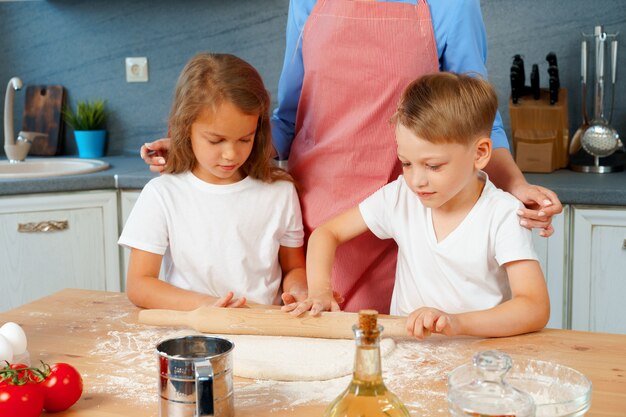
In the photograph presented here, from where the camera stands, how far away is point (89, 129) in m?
3.13

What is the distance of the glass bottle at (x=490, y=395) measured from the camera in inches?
29.7

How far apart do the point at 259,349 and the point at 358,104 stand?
23.3 inches

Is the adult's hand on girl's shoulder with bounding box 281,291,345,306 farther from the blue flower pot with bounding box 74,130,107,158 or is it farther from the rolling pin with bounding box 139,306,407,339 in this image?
the blue flower pot with bounding box 74,130,107,158

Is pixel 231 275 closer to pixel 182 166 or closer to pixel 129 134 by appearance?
pixel 182 166

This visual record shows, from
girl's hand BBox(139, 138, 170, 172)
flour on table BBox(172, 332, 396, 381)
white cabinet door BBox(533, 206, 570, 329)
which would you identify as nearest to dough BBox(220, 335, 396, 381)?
flour on table BBox(172, 332, 396, 381)

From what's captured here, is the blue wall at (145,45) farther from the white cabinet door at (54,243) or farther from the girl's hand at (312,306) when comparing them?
the girl's hand at (312,306)

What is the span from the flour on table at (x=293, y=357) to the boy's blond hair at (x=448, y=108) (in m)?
0.35

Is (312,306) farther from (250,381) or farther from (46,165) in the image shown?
(46,165)

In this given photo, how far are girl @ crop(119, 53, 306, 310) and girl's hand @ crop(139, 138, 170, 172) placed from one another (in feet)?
0.06

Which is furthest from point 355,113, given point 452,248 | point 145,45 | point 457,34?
point 145,45

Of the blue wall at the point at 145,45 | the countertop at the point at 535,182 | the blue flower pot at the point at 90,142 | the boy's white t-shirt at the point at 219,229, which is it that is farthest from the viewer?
the blue flower pot at the point at 90,142

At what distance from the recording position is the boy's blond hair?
1.33 metres

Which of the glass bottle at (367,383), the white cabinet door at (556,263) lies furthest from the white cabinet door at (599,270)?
the glass bottle at (367,383)

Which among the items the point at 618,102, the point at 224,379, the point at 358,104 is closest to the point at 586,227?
the point at 618,102
